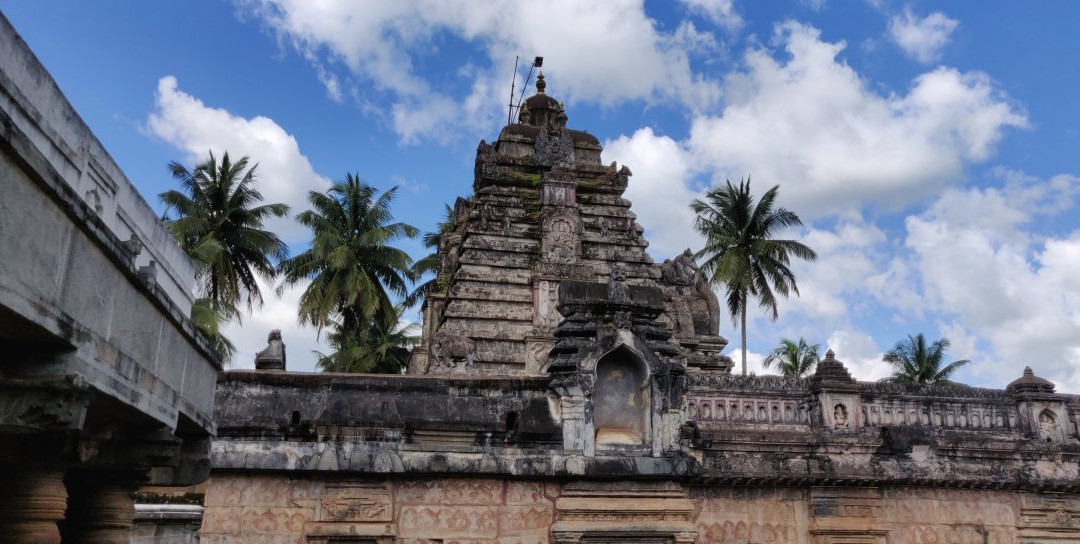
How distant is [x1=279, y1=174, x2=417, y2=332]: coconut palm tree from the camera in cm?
3466

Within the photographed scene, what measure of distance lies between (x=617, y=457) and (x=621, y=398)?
36.8 inches

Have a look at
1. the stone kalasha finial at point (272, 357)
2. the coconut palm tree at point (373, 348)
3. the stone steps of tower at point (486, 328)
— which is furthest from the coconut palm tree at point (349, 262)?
the stone kalasha finial at point (272, 357)

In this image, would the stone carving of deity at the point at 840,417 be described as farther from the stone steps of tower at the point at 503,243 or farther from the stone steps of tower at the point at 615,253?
the stone steps of tower at the point at 503,243

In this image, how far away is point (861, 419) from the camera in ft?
49.2

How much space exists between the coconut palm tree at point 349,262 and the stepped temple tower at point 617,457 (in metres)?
21.8

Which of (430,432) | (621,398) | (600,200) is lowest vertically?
(430,432)

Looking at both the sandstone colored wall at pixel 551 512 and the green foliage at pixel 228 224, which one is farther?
the green foliage at pixel 228 224

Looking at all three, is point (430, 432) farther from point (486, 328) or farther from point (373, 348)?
point (373, 348)

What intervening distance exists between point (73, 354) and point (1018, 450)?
1400 cm

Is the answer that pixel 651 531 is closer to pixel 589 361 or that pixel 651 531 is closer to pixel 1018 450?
pixel 589 361

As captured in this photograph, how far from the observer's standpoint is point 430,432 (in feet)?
35.9

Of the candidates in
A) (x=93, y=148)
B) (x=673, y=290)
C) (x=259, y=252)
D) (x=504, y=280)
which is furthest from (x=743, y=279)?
(x=93, y=148)

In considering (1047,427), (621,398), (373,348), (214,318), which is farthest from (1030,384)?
(373,348)

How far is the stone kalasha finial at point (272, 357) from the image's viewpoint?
509 inches
